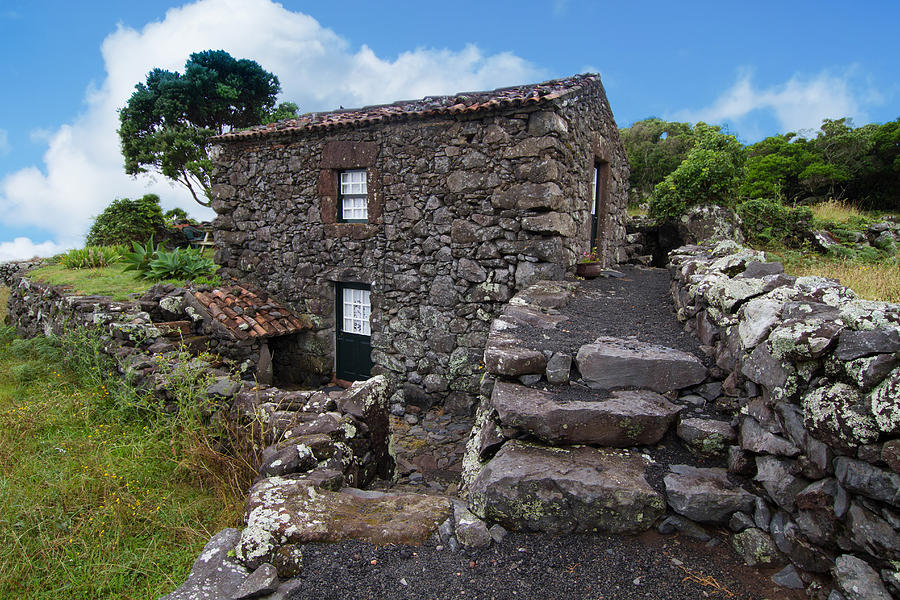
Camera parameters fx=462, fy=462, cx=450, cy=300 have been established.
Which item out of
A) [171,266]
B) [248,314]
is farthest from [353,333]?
[171,266]

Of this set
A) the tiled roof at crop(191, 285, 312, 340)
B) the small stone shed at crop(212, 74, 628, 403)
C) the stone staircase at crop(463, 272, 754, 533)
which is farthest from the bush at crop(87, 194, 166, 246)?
the stone staircase at crop(463, 272, 754, 533)

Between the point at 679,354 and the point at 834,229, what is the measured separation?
10569 millimetres

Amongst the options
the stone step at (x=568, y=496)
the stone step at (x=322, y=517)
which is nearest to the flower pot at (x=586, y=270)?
the stone step at (x=568, y=496)

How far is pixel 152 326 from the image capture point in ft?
23.6

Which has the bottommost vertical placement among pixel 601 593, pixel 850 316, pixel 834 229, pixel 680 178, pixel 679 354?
pixel 601 593

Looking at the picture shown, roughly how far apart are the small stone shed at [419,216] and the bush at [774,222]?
3031 mm

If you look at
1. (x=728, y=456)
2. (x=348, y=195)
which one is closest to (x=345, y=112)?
(x=348, y=195)

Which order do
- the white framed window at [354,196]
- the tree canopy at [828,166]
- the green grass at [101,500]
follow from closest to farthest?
the green grass at [101,500]
the white framed window at [354,196]
the tree canopy at [828,166]

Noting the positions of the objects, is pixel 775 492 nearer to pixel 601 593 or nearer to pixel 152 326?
pixel 601 593

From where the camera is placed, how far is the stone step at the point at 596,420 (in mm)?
3123

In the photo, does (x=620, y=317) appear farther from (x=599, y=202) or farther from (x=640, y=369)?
(x=599, y=202)

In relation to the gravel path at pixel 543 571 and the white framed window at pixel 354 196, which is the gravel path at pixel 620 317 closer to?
the gravel path at pixel 543 571

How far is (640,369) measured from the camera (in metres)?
3.48

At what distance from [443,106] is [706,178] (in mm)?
6248
